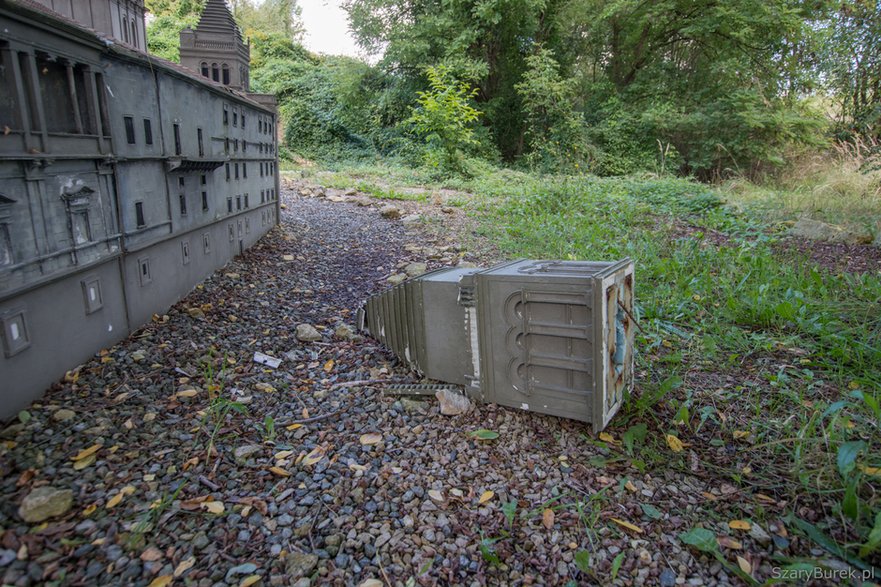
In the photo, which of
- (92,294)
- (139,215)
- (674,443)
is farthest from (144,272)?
(674,443)

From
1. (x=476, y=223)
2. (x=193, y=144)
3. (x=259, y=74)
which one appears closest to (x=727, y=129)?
(x=476, y=223)

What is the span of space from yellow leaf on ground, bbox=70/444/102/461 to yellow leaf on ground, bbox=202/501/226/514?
2.91 ft

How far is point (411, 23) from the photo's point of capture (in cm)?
2259

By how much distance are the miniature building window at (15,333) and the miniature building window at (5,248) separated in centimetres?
33

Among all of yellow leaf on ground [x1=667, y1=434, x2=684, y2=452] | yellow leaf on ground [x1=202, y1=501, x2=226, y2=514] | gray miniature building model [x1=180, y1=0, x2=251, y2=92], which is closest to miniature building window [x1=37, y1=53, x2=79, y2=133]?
yellow leaf on ground [x1=202, y1=501, x2=226, y2=514]

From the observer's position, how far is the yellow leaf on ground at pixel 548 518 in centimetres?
267

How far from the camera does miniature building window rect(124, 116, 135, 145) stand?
4730 mm

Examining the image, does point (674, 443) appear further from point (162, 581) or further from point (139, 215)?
point (139, 215)

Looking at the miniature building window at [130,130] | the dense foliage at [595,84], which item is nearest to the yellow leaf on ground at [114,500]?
the miniature building window at [130,130]

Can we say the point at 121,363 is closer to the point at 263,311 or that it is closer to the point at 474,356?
the point at 263,311

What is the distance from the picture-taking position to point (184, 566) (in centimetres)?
240

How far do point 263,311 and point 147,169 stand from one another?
186cm

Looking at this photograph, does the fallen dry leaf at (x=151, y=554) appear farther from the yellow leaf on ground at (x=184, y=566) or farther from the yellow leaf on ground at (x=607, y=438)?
the yellow leaf on ground at (x=607, y=438)

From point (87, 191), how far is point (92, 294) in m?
0.82
